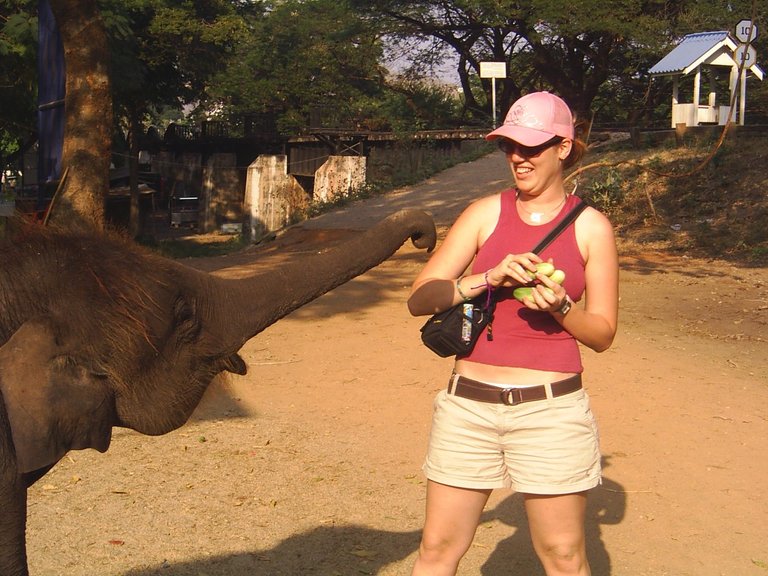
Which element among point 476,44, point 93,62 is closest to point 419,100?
point 476,44

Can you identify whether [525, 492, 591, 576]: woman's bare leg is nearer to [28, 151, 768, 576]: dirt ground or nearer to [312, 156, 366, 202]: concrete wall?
[28, 151, 768, 576]: dirt ground

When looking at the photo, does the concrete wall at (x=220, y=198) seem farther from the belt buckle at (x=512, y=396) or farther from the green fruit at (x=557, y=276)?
the green fruit at (x=557, y=276)

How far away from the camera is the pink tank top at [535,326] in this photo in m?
3.07

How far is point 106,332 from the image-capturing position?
9.17ft

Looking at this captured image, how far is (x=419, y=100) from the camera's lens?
1613 inches

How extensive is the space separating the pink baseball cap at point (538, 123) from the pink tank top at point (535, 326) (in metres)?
0.25

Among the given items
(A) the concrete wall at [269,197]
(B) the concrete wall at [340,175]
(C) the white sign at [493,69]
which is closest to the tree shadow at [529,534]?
(B) the concrete wall at [340,175]

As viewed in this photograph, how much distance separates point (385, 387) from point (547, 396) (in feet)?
15.7

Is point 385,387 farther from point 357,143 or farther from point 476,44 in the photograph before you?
point 476,44

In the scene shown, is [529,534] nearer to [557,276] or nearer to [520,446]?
[520,446]

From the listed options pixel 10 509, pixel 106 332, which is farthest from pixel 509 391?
pixel 10 509

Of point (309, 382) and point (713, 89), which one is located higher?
point (713, 89)

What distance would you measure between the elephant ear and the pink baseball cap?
1500 millimetres

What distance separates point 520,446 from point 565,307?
1.65ft
